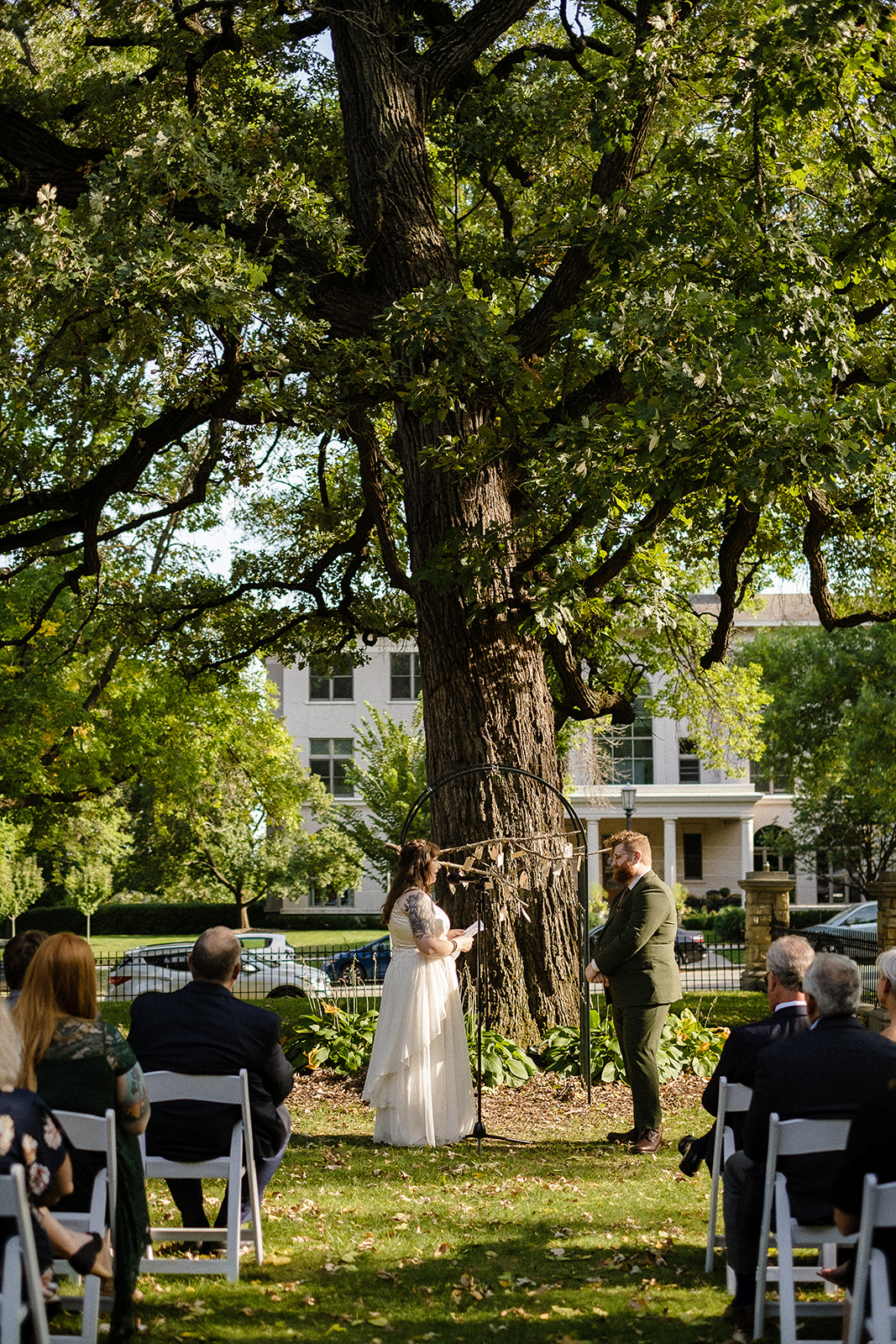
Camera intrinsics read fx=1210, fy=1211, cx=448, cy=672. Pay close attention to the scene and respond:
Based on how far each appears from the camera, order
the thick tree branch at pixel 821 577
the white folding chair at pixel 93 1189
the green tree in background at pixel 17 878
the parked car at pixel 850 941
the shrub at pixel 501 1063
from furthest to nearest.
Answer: the green tree in background at pixel 17 878, the parked car at pixel 850 941, the thick tree branch at pixel 821 577, the shrub at pixel 501 1063, the white folding chair at pixel 93 1189

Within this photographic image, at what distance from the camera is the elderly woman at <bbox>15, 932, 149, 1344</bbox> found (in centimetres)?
440

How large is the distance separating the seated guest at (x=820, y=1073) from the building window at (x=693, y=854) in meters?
47.3

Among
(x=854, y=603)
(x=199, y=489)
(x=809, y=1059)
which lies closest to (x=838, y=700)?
(x=854, y=603)

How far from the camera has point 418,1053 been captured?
809 cm

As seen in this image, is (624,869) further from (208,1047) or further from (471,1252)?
(208,1047)

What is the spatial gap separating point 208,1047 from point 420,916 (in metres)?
2.97

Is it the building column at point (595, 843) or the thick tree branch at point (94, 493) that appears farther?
the building column at point (595, 843)

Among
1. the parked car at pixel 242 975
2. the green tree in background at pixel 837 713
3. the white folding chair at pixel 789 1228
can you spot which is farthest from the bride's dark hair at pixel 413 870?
the green tree in background at pixel 837 713

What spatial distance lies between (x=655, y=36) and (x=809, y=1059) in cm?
840

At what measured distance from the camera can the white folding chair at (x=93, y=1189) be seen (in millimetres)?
4184

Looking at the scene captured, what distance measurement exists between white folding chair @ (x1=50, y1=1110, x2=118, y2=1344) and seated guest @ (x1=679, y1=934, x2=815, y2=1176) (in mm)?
2636

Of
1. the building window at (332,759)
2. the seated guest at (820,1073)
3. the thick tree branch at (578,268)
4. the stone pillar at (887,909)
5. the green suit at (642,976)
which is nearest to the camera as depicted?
the seated guest at (820,1073)

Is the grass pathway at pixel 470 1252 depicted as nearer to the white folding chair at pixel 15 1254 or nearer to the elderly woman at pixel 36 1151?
the elderly woman at pixel 36 1151

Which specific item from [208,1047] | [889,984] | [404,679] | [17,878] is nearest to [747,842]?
[404,679]
